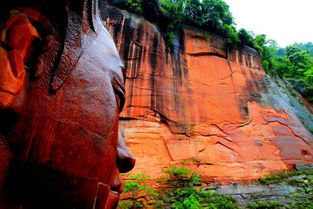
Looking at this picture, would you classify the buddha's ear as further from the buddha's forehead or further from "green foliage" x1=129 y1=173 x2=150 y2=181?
"green foliage" x1=129 y1=173 x2=150 y2=181

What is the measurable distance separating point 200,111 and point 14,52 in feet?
29.4

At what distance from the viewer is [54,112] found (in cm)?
129

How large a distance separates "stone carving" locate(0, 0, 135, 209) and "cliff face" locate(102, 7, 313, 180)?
6.45 metres

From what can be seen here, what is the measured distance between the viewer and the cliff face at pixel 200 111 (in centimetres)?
841

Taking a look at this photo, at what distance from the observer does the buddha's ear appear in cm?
111

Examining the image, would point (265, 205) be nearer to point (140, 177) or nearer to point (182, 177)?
point (182, 177)

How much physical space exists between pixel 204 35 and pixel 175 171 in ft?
24.8

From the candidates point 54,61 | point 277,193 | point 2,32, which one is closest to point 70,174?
point 54,61

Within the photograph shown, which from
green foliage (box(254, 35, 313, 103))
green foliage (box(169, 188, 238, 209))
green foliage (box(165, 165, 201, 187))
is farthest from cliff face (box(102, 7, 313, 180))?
green foliage (box(254, 35, 313, 103))

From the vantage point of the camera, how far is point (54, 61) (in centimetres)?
139

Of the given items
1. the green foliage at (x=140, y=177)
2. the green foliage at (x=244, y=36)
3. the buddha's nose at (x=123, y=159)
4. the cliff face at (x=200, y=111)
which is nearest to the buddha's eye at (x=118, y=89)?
the buddha's nose at (x=123, y=159)

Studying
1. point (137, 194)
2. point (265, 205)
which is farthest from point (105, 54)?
point (265, 205)

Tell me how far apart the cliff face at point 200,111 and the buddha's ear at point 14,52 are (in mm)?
6799

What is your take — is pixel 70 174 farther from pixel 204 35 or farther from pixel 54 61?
pixel 204 35
